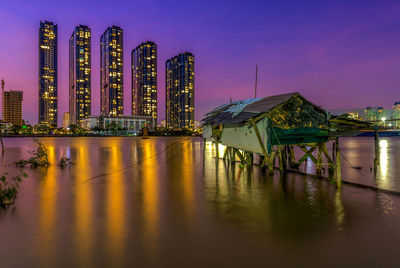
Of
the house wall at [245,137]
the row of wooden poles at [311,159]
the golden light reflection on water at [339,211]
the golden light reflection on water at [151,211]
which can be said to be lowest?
the golden light reflection on water at [151,211]

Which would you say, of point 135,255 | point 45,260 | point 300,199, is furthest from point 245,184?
point 45,260

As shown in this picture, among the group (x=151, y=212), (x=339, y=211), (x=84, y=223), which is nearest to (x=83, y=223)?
(x=84, y=223)

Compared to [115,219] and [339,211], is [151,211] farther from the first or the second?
[339,211]

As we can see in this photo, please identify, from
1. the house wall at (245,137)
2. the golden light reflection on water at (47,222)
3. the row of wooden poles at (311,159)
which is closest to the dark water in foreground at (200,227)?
the golden light reflection on water at (47,222)

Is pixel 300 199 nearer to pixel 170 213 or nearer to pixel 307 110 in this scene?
pixel 170 213

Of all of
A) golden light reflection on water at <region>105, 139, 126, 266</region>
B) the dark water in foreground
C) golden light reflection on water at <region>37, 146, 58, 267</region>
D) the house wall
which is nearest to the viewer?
the dark water in foreground

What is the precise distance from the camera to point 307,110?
52.7ft

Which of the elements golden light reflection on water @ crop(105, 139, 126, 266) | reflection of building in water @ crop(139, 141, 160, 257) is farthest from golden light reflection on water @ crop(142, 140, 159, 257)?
golden light reflection on water @ crop(105, 139, 126, 266)

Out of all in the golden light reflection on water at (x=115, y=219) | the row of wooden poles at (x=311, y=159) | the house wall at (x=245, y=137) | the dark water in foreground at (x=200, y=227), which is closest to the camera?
the dark water in foreground at (x=200, y=227)

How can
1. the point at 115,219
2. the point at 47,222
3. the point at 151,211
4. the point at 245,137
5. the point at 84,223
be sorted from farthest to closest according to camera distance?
the point at 245,137 < the point at 151,211 < the point at 115,219 < the point at 47,222 < the point at 84,223

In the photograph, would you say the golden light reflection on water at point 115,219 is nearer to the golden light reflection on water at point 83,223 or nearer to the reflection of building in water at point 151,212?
the golden light reflection on water at point 83,223

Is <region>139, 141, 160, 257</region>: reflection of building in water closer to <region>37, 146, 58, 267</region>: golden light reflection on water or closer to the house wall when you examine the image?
<region>37, 146, 58, 267</region>: golden light reflection on water

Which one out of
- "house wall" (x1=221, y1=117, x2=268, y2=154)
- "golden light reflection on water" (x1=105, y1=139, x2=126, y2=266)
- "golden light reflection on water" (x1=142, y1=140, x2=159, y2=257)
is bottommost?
"golden light reflection on water" (x1=142, y1=140, x2=159, y2=257)

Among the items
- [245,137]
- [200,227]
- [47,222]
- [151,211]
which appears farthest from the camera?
[245,137]
